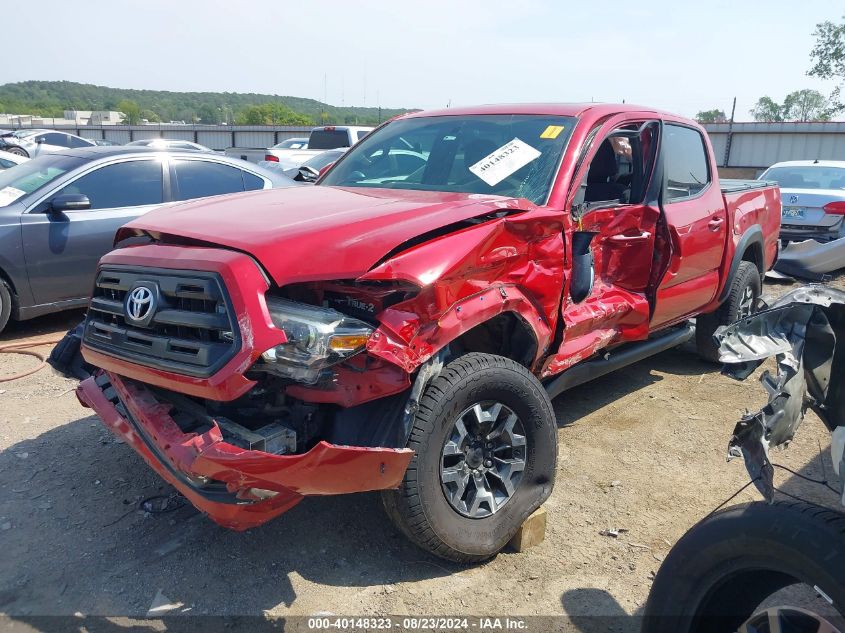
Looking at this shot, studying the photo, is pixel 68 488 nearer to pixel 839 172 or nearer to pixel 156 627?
pixel 156 627

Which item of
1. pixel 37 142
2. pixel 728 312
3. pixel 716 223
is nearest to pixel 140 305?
pixel 716 223

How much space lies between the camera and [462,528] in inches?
118

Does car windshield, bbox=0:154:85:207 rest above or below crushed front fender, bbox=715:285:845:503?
above

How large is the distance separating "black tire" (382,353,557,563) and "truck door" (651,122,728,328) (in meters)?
1.69

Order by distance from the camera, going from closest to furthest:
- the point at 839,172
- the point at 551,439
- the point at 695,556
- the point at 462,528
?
the point at 695,556
the point at 462,528
the point at 551,439
the point at 839,172

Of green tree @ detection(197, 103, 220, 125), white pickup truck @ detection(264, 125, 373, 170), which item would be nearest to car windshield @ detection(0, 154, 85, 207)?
white pickup truck @ detection(264, 125, 373, 170)

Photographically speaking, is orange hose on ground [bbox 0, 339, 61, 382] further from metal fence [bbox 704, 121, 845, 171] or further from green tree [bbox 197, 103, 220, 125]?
green tree [bbox 197, 103, 220, 125]

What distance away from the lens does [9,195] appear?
611 centimetres

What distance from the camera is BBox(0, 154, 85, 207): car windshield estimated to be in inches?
241

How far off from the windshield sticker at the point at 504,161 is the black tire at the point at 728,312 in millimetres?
2617

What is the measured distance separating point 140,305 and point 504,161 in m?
2.11

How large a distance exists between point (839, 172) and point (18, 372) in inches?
463

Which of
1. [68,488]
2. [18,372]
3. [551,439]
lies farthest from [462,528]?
[18,372]

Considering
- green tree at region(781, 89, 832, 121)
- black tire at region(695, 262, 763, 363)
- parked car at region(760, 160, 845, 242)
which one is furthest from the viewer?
green tree at region(781, 89, 832, 121)
